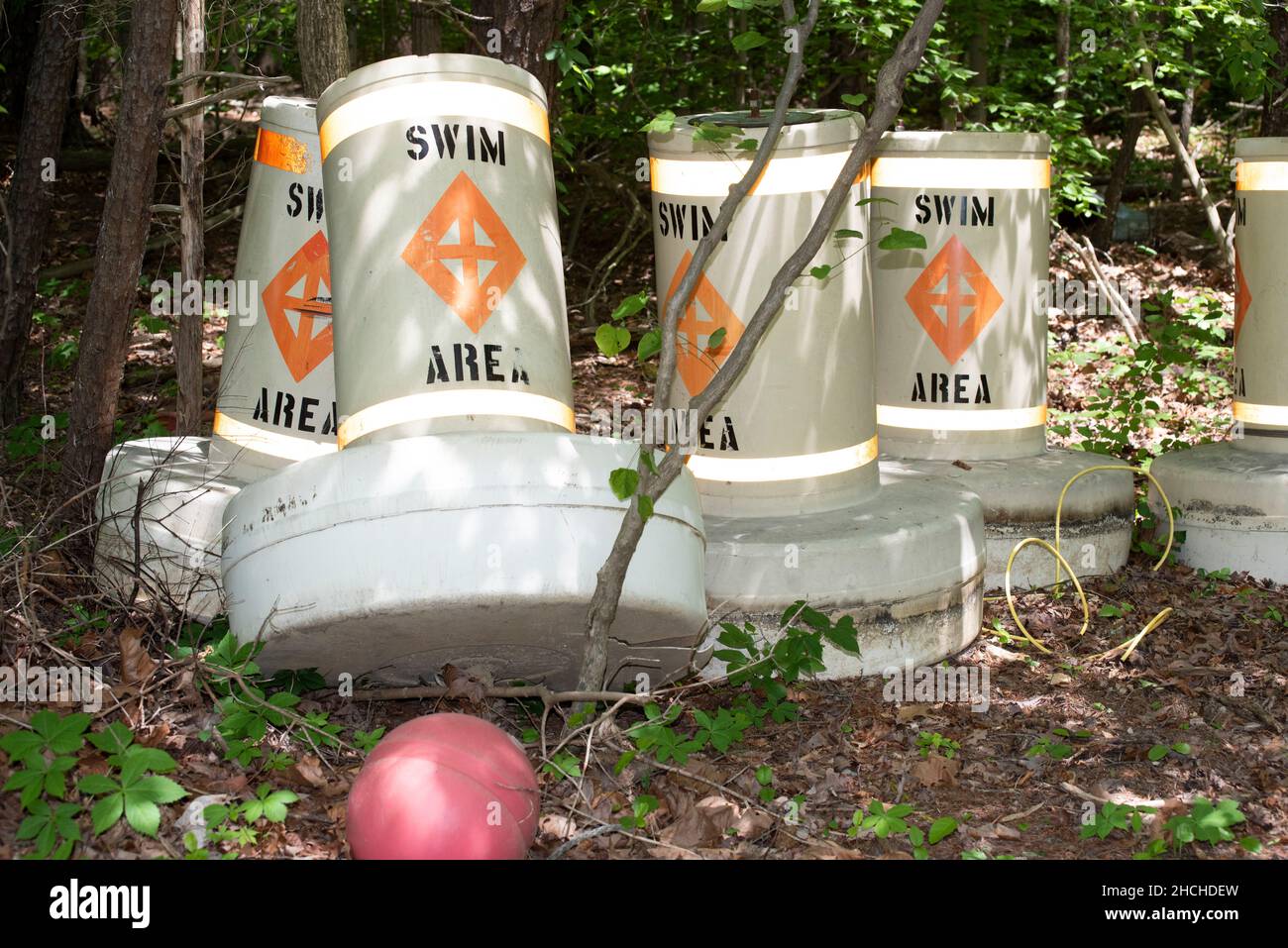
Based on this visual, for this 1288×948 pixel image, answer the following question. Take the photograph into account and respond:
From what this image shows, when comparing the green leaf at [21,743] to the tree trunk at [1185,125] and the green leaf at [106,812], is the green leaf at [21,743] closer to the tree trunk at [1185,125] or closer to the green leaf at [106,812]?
the green leaf at [106,812]

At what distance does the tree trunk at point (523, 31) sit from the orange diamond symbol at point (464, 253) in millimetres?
2185

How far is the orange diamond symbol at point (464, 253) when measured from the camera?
462cm

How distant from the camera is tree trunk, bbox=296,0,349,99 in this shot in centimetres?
648

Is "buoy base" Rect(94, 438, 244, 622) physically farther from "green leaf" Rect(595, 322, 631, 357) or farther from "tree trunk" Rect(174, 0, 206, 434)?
"green leaf" Rect(595, 322, 631, 357)

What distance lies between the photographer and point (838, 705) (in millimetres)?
5273

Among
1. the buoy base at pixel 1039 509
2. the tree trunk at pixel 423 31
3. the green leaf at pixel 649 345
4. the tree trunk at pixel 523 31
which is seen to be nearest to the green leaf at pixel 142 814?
the green leaf at pixel 649 345

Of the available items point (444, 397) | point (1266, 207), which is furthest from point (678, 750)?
point (1266, 207)

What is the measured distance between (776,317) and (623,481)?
165 centimetres

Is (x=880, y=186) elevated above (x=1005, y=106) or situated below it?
below

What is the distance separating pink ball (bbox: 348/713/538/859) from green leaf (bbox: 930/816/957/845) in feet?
4.03

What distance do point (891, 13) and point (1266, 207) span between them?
12.9ft

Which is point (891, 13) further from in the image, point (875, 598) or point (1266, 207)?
point (875, 598)

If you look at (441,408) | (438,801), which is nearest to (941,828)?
(438,801)

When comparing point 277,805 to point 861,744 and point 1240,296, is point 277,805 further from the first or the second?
point 1240,296
